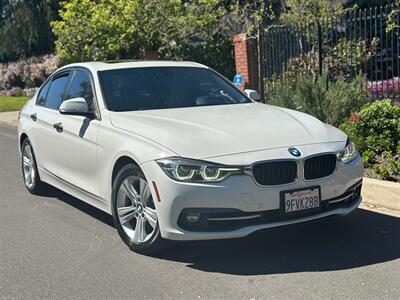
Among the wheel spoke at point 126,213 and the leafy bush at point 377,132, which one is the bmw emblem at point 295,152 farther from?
the leafy bush at point 377,132

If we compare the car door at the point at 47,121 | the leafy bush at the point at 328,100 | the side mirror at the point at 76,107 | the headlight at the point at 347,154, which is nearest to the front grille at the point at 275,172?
the headlight at the point at 347,154

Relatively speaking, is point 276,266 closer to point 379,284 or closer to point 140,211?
point 379,284

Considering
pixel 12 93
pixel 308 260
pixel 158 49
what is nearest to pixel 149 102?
pixel 308 260

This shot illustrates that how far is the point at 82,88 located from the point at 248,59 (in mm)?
7939

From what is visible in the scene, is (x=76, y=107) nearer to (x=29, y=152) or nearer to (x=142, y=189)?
(x=142, y=189)

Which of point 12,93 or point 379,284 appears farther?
point 12,93

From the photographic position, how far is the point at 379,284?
13.5ft

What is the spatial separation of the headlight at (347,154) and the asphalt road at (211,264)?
2.40 ft

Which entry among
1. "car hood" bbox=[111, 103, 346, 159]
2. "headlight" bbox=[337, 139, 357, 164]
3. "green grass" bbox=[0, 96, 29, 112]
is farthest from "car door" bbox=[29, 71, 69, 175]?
"green grass" bbox=[0, 96, 29, 112]

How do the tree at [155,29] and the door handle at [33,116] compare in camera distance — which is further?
the tree at [155,29]

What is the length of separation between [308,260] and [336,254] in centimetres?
28

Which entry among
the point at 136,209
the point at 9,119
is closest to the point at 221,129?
the point at 136,209

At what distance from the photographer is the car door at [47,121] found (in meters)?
6.39

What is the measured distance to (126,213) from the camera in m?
5.00
